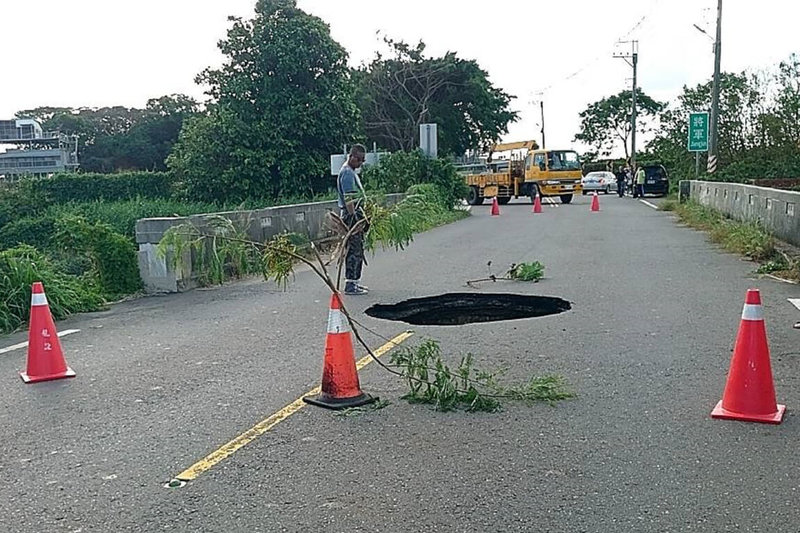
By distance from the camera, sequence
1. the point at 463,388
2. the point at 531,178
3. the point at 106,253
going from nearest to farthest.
A: the point at 463,388
the point at 106,253
the point at 531,178

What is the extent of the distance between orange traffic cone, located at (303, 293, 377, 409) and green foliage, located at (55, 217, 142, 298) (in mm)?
6537

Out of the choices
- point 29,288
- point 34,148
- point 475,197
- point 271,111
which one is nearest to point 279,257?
point 29,288

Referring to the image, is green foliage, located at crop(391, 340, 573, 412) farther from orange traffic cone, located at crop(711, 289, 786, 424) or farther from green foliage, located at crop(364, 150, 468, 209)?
green foliage, located at crop(364, 150, 468, 209)

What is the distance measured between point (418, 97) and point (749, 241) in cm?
4056

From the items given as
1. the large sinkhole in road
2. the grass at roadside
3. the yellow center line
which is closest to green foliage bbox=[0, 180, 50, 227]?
the grass at roadside

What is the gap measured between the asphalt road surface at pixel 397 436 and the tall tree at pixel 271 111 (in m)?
23.5

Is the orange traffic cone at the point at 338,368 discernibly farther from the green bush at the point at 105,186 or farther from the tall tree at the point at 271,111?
the green bush at the point at 105,186

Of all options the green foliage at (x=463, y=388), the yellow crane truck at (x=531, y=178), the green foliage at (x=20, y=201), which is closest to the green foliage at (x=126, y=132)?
the green foliage at (x=20, y=201)

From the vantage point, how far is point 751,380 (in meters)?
5.57

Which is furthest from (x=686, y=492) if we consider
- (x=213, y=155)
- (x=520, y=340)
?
(x=213, y=155)

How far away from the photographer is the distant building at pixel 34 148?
73.6 metres

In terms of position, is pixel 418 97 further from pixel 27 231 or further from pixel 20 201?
pixel 27 231

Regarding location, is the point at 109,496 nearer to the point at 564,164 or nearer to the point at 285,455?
the point at 285,455

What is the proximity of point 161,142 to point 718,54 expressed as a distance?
60535mm
